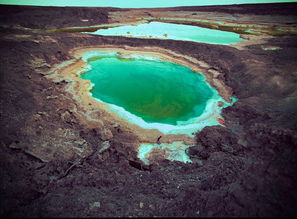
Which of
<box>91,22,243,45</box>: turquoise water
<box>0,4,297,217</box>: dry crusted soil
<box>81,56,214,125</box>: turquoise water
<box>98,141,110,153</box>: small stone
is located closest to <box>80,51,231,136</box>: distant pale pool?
<box>81,56,214,125</box>: turquoise water

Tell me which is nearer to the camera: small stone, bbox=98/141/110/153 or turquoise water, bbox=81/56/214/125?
small stone, bbox=98/141/110/153

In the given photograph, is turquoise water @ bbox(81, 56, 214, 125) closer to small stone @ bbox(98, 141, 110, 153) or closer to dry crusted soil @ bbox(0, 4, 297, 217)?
dry crusted soil @ bbox(0, 4, 297, 217)

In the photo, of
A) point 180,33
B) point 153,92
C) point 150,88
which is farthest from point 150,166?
point 180,33

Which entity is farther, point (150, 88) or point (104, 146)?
point (150, 88)

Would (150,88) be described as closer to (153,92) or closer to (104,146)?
(153,92)

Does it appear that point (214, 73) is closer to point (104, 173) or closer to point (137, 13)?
point (104, 173)

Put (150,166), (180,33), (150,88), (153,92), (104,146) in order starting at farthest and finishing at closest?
(180,33)
(150,88)
(153,92)
(104,146)
(150,166)
